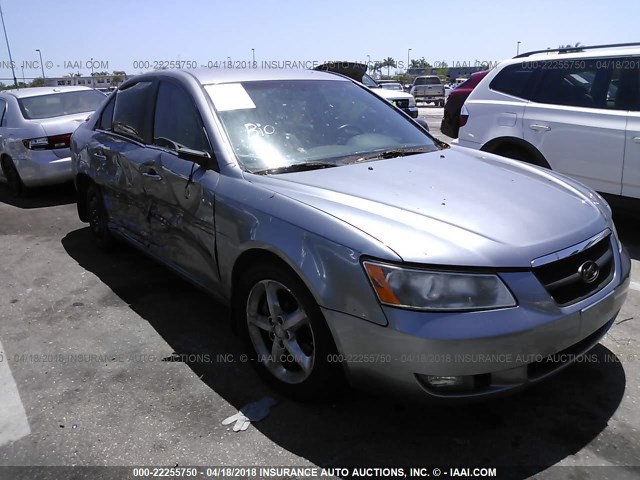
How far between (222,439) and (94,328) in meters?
1.68

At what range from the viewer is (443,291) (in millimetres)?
2189

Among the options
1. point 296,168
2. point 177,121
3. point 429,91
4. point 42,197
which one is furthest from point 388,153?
Answer: point 429,91

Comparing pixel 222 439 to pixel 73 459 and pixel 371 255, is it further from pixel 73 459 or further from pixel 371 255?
pixel 371 255

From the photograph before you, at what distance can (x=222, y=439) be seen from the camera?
102 inches

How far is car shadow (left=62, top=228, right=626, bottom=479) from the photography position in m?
2.40

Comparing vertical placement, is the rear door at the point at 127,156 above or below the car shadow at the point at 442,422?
above

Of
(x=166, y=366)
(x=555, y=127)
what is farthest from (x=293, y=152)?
(x=555, y=127)

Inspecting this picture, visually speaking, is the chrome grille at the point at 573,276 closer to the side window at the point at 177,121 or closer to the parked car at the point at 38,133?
the side window at the point at 177,121

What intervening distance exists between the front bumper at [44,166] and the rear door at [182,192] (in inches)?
169

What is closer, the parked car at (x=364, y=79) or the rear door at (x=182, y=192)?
the rear door at (x=182, y=192)

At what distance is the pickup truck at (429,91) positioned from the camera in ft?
107

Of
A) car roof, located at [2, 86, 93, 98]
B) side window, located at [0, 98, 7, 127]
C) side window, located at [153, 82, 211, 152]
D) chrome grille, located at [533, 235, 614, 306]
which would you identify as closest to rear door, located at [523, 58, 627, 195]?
chrome grille, located at [533, 235, 614, 306]

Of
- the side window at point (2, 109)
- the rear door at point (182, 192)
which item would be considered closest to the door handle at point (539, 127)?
the rear door at point (182, 192)

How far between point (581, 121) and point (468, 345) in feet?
13.1
